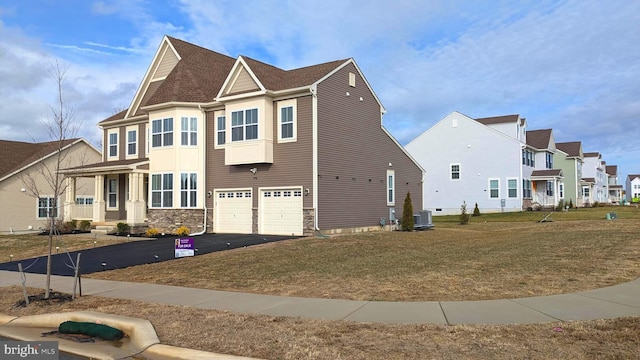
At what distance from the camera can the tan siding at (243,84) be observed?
23875 mm

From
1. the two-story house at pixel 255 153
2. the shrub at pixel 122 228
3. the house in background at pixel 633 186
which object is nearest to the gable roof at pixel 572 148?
the two-story house at pixel 255 153

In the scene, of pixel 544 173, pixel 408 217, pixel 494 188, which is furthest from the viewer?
A: pixel 544 173

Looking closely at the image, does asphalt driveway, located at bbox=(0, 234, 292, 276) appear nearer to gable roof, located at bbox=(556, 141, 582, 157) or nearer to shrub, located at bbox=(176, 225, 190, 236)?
shrub, located at bbox=(176, 225, 190, 236)

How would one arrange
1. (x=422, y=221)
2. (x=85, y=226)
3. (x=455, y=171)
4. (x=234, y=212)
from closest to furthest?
(x=234, y=212), (x=422, y=221), (x=85, y=226), (x=455, y=171)

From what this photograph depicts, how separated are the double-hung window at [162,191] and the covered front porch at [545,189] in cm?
3507

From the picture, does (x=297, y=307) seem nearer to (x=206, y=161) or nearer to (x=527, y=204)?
(x=206, y=161)

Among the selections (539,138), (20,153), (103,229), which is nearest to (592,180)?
(539,138)

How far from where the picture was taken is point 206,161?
26.1 m

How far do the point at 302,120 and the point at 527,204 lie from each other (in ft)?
95.3

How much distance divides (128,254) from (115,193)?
46.3ft

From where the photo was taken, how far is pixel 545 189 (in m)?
48.0

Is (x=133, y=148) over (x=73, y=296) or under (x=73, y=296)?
over

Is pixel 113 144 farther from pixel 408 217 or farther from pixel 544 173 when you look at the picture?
pixel 544 173

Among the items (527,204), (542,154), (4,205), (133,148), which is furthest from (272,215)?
(542,154)
